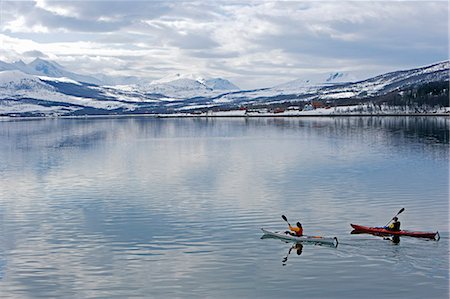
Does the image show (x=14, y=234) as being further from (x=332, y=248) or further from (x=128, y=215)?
(x=332, y=248)

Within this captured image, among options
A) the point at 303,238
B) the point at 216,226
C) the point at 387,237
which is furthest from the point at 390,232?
the point at 216,226

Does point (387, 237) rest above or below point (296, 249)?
above

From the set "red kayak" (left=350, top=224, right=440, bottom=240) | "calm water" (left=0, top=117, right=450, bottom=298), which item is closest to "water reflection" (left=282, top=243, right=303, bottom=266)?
"calm water" (left=0, top=117, right=450, bottom=298)

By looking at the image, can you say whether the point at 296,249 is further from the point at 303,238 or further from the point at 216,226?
the point at 216,226

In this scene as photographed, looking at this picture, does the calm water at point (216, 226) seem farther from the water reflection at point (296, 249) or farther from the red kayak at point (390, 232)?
the red kayak at point (390, 232)

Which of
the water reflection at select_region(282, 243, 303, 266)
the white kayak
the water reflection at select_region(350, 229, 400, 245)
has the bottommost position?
the water reflection at select_region(282, 243, 303, 266)

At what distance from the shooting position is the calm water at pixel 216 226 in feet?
83.9

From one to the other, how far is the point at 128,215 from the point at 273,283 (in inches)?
668

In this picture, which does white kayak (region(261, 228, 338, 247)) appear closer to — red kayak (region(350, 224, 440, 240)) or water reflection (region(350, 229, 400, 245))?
water reflection (region(350, 229, 400, 245))

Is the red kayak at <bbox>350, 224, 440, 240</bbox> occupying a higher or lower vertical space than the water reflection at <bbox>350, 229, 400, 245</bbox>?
higher

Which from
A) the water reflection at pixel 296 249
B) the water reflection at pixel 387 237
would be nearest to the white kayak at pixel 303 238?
the water reflection at pixel 296 249

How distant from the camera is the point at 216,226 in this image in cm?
3597

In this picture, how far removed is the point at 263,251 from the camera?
3045 centimetres

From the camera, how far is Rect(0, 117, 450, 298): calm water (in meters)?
25.6
